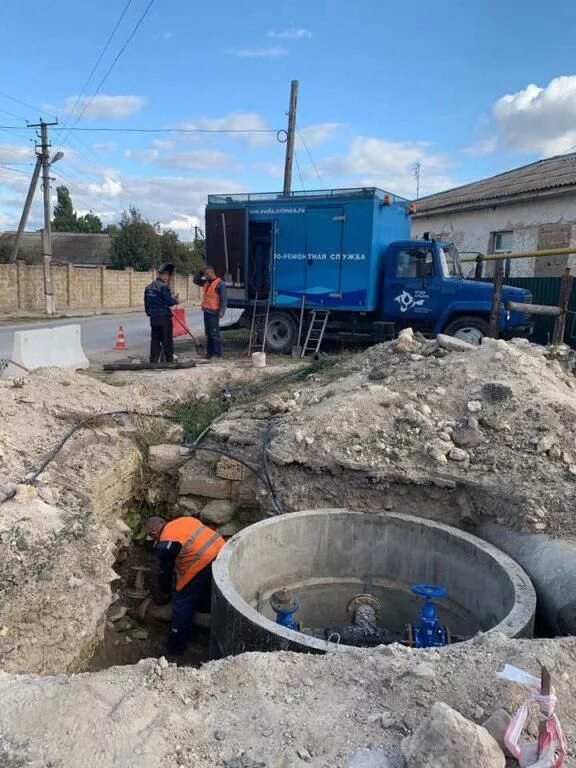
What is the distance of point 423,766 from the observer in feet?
6.70

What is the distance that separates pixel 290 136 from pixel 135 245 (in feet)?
65.0

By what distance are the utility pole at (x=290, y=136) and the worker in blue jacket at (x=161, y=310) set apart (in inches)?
381

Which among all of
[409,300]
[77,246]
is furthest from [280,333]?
[77,246]

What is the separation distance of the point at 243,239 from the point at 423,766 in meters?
10.7

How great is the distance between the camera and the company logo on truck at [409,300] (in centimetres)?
1071

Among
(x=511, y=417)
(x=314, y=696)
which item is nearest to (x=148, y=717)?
(x=314, y=696)

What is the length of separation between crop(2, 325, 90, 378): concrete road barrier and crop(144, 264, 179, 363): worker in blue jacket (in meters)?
1.27

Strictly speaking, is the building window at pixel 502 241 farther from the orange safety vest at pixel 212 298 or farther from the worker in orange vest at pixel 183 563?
the worker in orange vest at pixel 183 563

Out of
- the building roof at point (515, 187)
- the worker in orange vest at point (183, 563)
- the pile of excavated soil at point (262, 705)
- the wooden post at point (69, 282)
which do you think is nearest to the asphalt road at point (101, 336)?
the wooden post at point (69, 282)

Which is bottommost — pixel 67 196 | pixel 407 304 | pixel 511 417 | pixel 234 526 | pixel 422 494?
pixel 234 526

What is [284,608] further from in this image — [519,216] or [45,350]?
[519,216]

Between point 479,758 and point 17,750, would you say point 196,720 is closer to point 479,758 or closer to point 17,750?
point 17,750

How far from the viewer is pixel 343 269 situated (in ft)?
36.3

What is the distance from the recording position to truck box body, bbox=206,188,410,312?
35.6 feet
